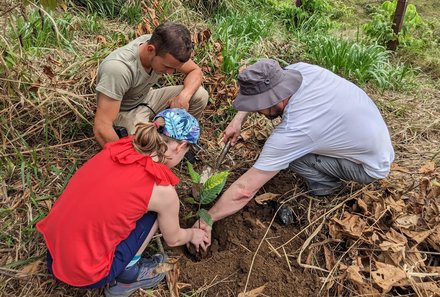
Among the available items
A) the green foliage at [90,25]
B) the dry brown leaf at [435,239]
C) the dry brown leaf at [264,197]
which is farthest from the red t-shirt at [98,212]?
the green foliage at [90,25]

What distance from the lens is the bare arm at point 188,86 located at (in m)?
2.71

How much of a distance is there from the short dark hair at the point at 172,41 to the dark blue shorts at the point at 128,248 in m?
1.00

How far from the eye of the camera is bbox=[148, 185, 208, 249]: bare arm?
1731mm

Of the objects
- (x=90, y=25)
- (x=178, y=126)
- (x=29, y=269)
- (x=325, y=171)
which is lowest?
(x=29, y=269)

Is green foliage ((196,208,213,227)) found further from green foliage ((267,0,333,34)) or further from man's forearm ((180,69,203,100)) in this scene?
green foliage ((267,0,333,34))

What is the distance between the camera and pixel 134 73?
2.46 metres

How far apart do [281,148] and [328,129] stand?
28 cm

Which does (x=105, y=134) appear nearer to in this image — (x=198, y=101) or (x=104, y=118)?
(x=104, y=118)

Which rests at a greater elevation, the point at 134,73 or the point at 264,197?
the point at 134,73

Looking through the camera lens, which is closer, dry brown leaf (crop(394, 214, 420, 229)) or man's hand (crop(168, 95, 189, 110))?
dry brown leaf (crop(394, 214, 420, 229))

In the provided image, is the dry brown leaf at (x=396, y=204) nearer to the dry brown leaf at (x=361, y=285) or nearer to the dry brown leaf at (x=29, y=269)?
the dry brown leaf at (x=361, y=285)

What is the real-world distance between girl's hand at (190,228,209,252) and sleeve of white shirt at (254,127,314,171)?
0.45 meters

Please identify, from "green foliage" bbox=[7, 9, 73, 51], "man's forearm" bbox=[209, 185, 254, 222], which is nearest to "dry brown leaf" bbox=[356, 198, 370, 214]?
"man's forearm" bbox=[209, 185, 254, 222]

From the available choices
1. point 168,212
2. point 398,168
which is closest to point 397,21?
point 398,168
